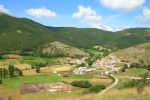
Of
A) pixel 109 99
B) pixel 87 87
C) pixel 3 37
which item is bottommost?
pixel 87 87

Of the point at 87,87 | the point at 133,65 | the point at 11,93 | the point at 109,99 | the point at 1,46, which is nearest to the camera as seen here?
the point at 109,99

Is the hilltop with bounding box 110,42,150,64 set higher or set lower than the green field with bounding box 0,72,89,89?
higher

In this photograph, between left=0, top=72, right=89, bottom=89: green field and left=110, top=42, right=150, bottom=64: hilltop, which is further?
left=110, top=42, right=150, bottom=64: hilltop

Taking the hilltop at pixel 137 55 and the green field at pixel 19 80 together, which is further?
the hilltop at pixel 137 55

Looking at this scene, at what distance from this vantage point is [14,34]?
132 metres

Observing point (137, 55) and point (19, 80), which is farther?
point (137, 55)

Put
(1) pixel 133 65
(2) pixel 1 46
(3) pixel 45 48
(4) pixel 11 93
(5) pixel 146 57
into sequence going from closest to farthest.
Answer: (4) pixel 11 93, (1) pixel 133 65, (5) pixel 146 57, (2) pixel 1 46, (3) pixel 45 48

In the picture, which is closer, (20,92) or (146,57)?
(20,92)

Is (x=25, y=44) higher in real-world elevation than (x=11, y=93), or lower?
higher

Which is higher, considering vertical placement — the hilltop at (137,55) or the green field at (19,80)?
the hilltop at (137,55)

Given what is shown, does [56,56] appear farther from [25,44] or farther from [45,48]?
[25,44]

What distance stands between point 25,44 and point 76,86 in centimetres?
9774

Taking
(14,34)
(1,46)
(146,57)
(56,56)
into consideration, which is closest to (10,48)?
(1,46)

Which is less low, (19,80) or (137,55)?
(137,55)
